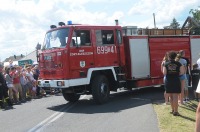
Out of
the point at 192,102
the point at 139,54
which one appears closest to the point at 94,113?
the point at 192,102

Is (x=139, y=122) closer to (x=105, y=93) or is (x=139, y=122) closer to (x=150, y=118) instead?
(x=150, y=118)

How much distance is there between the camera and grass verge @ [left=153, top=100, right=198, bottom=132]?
7727 millimetres

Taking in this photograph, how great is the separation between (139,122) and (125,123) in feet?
1.17

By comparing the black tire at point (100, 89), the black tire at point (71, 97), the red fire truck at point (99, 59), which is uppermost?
the red fire truck at point (99, 59)

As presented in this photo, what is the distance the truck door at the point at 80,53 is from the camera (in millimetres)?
11648

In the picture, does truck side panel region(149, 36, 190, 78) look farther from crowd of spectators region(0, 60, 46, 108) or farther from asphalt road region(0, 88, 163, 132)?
crowd of spectators region(0, 60, 46, 108)

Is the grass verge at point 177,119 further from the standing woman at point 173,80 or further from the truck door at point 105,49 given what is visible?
the truck door at point 105,49

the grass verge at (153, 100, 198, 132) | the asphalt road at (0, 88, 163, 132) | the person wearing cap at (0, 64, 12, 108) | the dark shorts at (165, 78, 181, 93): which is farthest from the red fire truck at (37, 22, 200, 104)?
the dark shorts at (165, 78, 181, 93)

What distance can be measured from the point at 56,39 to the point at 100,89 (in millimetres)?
2384

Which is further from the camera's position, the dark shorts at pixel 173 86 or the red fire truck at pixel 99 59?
the red fire truck at pixel 99 59

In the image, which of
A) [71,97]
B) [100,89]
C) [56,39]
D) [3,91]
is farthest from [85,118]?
[3,91]

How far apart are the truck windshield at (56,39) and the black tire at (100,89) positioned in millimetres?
1769

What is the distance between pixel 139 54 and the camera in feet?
46.6

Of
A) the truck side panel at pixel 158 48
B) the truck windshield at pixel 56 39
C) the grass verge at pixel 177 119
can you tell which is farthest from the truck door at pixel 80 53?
the truck side panel at pixel 158 48
